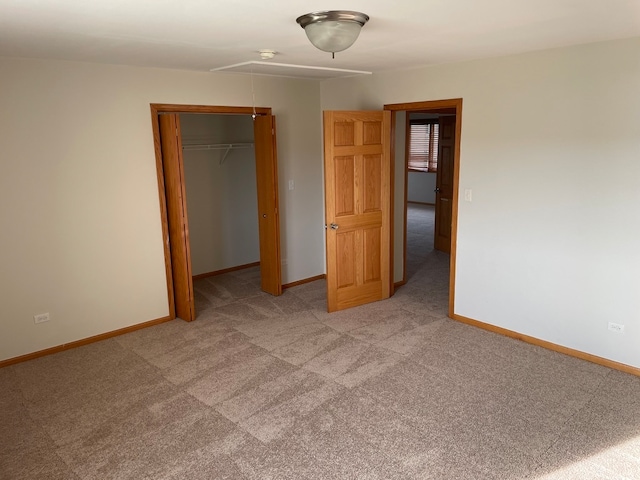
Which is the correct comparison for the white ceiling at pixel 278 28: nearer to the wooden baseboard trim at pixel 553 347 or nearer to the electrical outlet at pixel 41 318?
the electrical outlet at pixel 41 318

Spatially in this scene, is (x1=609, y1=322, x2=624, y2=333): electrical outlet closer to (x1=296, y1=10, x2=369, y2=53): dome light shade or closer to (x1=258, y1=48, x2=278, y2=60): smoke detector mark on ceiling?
(x1=296, y1=10, x2=369, y2=53): dome light shade

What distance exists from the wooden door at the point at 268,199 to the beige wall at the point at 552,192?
5.13ft

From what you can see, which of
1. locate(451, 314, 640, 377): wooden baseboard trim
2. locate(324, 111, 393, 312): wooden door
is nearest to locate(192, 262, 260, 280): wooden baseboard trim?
locate(324, 111, 393, 312): wooden door

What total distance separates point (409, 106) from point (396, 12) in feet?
7.50

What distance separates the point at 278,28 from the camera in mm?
2742

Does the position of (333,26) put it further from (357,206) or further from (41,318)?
(41,318)

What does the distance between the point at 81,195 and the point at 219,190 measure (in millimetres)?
2242

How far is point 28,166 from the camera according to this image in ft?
12.2

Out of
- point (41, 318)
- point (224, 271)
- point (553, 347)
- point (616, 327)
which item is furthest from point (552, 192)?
point (41, 318)

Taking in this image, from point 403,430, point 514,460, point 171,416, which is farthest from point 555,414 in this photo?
point 171,416

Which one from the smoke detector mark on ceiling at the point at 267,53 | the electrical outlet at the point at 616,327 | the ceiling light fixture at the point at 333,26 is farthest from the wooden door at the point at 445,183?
the ceiling light fixture at the point at 333,26

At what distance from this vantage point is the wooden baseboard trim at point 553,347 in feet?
11.5

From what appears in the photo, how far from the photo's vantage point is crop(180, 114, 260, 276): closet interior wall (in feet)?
19.1

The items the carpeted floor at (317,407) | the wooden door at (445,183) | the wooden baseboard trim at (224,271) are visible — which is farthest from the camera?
the wooden door at (445,183)
